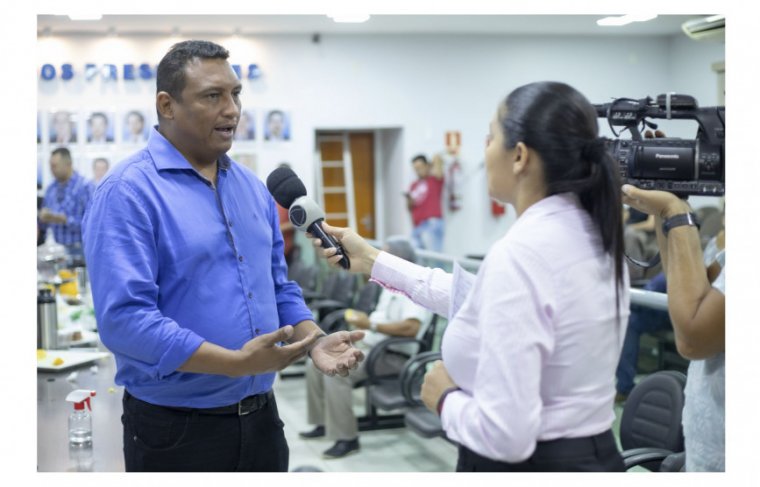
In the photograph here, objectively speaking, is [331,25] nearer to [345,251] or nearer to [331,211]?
[331,211]

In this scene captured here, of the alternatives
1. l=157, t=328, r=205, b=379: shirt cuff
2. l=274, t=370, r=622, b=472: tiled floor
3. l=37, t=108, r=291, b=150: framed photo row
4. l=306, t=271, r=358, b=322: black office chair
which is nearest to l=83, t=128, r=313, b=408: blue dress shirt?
l=157, t=328, r=205, b=379: shirt cuff

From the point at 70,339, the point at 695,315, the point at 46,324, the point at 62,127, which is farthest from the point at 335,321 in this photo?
the point at 62,127

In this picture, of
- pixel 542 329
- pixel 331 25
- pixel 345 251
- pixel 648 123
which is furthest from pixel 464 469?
pixel 331 25

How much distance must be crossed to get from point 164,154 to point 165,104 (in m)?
0.12

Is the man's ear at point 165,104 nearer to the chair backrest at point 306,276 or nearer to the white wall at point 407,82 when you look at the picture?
the chair backrest at point 306,276

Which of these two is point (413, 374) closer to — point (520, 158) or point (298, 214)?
point (298, 214)

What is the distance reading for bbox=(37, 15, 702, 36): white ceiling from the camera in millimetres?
9992

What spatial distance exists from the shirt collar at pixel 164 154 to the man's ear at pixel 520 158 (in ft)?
2.59

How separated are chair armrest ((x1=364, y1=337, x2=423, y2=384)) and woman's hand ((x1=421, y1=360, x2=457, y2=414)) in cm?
321

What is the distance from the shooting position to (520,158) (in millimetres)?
1363

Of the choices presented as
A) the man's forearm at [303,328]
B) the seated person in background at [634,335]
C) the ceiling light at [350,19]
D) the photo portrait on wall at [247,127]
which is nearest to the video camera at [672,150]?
the man's forearm at [303,328]

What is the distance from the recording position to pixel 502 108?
4.55 ft

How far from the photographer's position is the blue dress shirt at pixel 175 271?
65.7 inches
